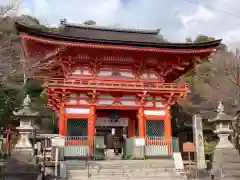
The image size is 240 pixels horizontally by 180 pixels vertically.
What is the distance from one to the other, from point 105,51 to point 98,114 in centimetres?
453

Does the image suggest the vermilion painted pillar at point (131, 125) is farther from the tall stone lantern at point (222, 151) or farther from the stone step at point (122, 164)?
the tall stone lantern at point (222, 151)

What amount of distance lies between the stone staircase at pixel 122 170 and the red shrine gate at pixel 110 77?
96.9 inches

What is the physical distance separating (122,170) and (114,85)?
5.46 metres

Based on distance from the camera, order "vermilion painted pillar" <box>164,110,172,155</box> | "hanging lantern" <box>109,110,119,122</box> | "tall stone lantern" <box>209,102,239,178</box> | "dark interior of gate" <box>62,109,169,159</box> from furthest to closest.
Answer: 1. "hanging lantern" <box>109,110,119,122</box>
2. "vermilion painted pillar" <box>164,110,172,155</box>
3. "dark interior of gate" <box>62,109,169,159</box>
4. "tall stone lantern" <box>209,102,239,178</box>

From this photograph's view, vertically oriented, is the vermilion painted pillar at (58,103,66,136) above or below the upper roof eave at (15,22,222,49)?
below

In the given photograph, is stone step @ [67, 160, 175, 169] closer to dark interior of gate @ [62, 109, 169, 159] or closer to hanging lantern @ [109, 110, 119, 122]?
dark interior of gate @ [62, 109, 169, 159]

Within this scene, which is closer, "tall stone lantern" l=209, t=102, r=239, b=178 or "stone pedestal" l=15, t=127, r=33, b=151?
"stone pedestal" l=15, t=127, r=33, b=151

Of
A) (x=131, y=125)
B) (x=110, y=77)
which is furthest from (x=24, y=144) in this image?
(x=131, y=125)

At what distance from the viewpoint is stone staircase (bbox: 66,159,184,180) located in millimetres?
12992

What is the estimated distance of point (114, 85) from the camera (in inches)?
688

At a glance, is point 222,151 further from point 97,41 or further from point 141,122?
point 97,41

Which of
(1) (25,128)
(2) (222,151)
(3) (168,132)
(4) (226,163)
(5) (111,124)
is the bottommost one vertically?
(4) (226,163)

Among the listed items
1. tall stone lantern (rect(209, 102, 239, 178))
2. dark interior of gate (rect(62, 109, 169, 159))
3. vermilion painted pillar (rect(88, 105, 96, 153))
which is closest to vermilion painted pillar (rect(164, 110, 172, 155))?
dark interior of gate (rect(62, 109, 169, 159))

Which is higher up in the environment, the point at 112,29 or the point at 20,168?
the point at 112,29
